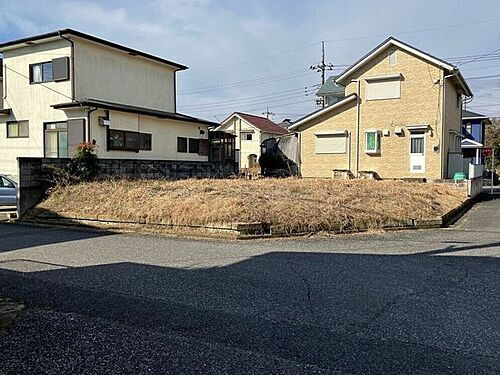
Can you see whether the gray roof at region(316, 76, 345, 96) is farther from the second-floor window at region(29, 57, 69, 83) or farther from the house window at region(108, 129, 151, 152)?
the second-floor window at region(29, 57, 69, 83)

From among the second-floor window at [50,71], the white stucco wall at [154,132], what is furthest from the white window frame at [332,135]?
the second-floor window at [50,71]

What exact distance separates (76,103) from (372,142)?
12.9 metres

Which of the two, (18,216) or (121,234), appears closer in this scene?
(121,234)

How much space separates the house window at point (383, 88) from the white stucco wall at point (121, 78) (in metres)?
10.5

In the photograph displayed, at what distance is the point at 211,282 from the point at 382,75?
17051 millimetres

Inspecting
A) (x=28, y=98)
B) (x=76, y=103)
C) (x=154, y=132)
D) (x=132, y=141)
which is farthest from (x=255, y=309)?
(x=28, y=98)

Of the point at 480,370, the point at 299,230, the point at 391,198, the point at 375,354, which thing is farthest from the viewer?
the point at 391,198

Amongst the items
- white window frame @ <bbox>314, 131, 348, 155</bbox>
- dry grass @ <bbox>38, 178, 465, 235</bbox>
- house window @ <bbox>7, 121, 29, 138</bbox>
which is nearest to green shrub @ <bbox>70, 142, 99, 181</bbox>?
dry grass @ <bbox>38, 178, 465, 235</bbox>

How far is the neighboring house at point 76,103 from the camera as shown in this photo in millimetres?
17688

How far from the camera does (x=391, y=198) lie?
11.4 metres

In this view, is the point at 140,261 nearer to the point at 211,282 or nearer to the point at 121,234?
the point at 211,282

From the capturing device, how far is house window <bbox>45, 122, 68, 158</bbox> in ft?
58.8

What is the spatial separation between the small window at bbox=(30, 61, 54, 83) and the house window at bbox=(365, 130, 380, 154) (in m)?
14.2

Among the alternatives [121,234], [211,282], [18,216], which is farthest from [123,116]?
[211,282]
